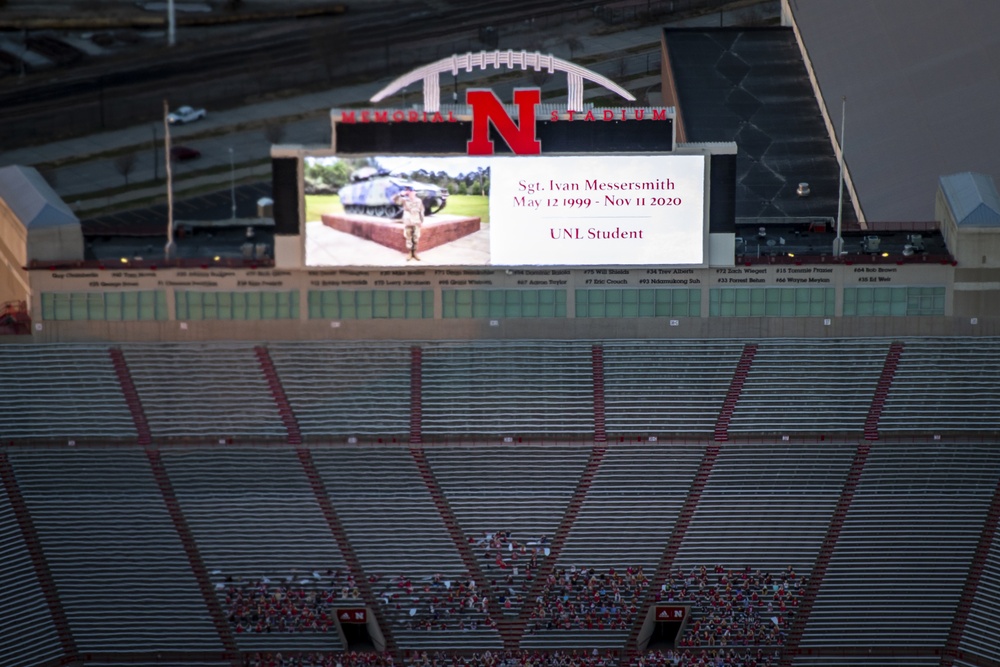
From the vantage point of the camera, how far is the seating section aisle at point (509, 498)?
101938mm

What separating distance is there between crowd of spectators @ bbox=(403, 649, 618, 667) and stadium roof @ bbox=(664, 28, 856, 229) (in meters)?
23.0

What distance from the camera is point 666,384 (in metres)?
106

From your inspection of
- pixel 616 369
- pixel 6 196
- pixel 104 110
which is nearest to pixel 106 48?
pixel 104 110

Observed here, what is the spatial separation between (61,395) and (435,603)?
1811 cm

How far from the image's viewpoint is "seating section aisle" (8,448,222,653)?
100m

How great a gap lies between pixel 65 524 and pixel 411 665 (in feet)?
49.6

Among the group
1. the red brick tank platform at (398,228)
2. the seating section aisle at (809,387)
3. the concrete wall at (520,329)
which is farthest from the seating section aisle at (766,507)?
the red brick tank platform at (398,228)

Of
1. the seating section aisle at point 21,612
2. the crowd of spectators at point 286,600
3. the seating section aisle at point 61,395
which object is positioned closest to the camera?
the seating section aisle at point 21,612

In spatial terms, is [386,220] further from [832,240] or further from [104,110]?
[104,110]

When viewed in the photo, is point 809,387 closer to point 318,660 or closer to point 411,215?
point 411,215

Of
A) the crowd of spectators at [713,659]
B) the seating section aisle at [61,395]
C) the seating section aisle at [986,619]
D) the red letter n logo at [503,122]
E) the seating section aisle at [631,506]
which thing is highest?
the red letter n logo at [503,122]

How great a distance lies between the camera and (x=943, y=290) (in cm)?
10725

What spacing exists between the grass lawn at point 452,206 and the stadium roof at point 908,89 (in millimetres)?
23183

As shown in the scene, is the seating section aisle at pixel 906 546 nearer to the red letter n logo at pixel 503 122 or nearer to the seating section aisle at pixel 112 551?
the red letter n logo at pixel 503 122
